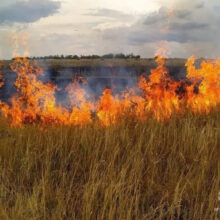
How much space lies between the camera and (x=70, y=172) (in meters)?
4.37

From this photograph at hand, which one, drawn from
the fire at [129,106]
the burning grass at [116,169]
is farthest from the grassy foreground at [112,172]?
the fire at [129,106]

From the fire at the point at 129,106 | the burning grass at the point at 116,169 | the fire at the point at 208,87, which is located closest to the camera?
the burning grass at the point at 116,169

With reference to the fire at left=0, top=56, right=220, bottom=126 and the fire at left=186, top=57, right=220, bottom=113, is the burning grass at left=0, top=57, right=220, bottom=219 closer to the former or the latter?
the fire at left=0, top=56, right=220, bottom=126

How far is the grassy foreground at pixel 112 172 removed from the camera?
11.1ft

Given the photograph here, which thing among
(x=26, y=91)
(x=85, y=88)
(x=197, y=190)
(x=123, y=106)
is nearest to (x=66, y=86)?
(x=85, y=88)

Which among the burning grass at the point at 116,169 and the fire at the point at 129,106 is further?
the fire at the point at 129,106

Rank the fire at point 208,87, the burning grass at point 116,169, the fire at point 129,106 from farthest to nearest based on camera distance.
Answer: the fire at point 208,87 < the fire at point 129,106 < the burning grass at point 116,169

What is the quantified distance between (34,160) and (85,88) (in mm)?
14652

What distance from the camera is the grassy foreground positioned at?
11.1ft

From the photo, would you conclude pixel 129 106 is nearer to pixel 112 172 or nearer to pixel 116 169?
pixel 116 169

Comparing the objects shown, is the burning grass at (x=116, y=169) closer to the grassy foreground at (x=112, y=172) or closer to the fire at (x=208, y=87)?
the grassy foreground at (x=112, y=172)

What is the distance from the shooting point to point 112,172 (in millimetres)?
4023

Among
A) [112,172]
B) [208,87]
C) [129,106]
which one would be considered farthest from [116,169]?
[208,87]

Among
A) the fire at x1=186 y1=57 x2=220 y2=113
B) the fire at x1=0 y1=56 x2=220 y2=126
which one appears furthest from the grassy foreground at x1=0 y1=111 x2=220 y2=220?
the fire at x1=186 y1=57 x2=220 y2=113
